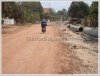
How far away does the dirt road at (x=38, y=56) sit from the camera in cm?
754

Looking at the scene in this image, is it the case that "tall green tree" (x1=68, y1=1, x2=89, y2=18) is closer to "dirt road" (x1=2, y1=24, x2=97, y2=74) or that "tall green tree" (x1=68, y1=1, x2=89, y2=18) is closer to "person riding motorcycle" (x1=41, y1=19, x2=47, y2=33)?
"person riding motorcycle" (x1=41, y1=19, x2=47, y2=33)

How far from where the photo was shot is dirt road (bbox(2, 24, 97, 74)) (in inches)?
297

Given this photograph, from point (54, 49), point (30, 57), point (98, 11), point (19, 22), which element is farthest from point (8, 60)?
point (19, 22)

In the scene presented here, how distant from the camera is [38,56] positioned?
8.23m

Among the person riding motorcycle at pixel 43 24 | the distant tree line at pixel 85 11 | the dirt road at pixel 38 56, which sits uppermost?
the distant tree line at pixel 85 11

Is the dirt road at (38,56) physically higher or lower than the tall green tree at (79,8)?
lower

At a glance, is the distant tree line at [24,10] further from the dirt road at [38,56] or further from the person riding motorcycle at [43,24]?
the dirt road at [38,56]

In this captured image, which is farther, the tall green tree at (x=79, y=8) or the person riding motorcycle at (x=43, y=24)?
the person riding motorcycle at (x=43, y=24)

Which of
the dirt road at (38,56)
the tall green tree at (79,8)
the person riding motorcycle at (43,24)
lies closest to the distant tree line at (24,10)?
the person riding motorcycle at (43,24)

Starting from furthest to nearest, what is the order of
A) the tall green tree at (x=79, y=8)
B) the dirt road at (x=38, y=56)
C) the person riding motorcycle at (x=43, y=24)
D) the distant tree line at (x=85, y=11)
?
the person riding motorcycle at (x=43, y=24) → the tall green tree at (x=79, y=8) → the distant tree line at (x=85, y=11) → the dirt road at (x=38, y=56)

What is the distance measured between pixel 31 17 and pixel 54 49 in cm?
249

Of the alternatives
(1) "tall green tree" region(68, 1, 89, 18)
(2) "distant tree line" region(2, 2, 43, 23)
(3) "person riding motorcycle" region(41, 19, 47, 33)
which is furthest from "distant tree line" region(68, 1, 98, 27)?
(2) "distant tree line" region(2, 2, 43, 23)

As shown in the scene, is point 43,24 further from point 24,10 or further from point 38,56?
point 38,56

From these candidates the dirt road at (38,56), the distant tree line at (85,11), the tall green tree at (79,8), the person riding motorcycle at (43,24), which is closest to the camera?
the dirt road at (38,56)
